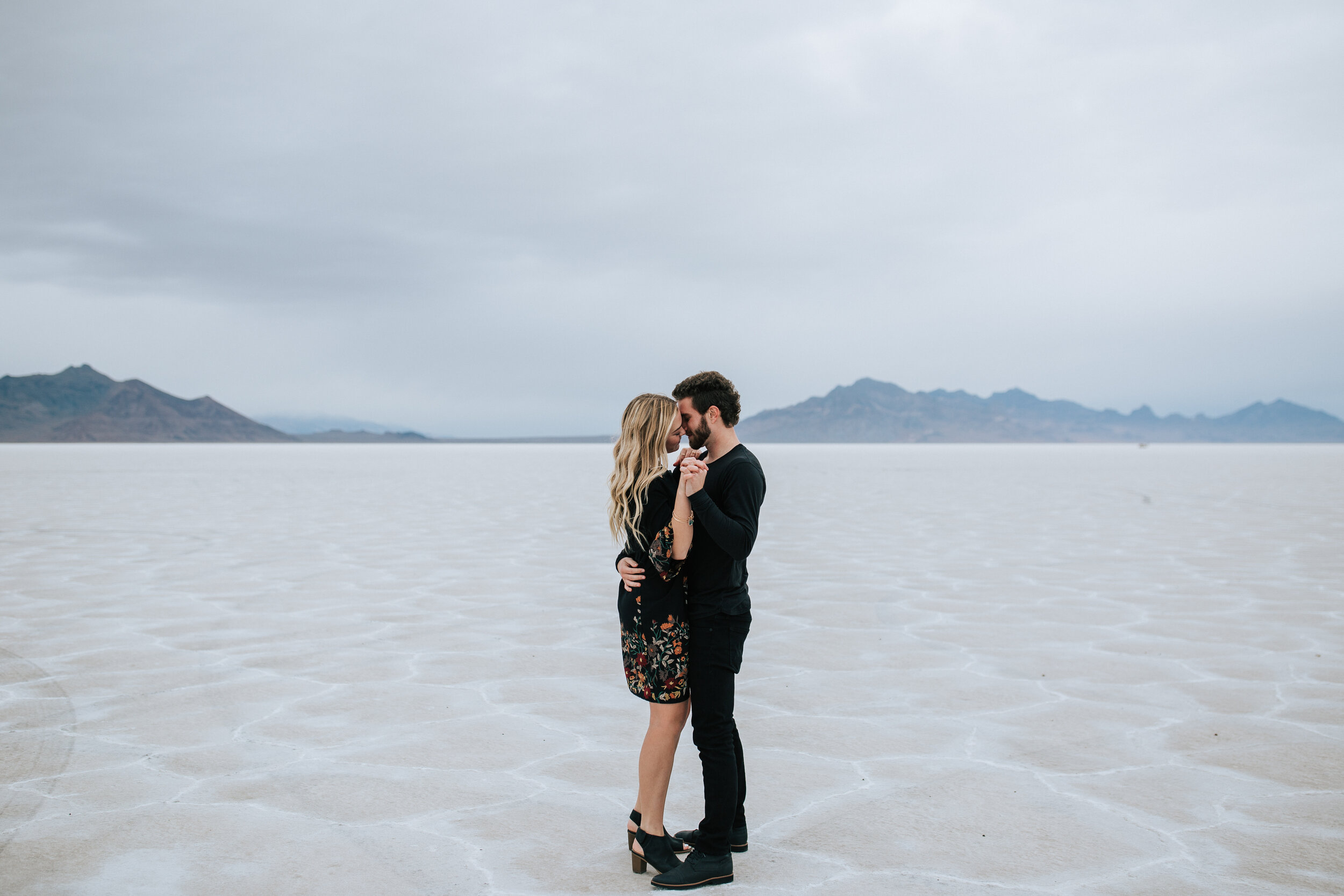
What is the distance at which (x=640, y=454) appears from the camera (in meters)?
2.85

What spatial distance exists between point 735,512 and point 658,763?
32.2 inches

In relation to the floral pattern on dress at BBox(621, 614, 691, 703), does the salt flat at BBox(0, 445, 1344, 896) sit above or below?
below

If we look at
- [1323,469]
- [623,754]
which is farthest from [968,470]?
[623,754]

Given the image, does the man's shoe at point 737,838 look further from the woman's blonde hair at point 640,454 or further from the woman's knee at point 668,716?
the woman's blonde hair at point 640,454

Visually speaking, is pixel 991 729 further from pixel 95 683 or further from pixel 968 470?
pixel 968 470

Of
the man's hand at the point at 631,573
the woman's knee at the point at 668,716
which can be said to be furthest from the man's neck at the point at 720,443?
the woman's knee at the point at 668,716

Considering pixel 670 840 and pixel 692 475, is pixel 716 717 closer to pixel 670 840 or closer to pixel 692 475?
pixel 670 840

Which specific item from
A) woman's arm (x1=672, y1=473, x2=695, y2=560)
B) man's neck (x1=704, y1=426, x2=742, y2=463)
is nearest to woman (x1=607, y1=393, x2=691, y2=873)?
woman's arm (x1=672, y1=473, x2=695, y2=560)

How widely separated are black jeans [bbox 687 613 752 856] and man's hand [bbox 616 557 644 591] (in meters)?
0.22

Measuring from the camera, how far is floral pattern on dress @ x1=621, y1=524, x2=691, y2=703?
2.90 metres

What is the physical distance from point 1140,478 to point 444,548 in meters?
27.2

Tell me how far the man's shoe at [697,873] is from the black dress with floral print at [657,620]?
1.55 feet

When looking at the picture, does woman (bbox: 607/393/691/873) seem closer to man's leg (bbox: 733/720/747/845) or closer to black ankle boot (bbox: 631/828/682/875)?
black ankle boot (bbox: 631/828/682/875)

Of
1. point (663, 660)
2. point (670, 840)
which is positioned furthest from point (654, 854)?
point (663, 660)
